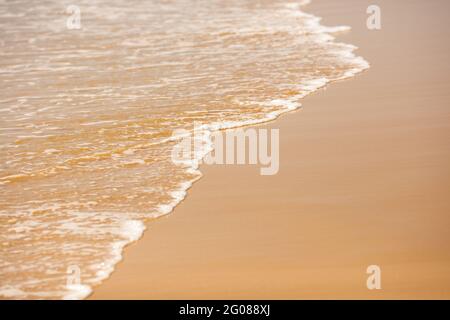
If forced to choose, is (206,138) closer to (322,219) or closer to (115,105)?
(115,105)

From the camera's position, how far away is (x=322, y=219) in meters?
4.50

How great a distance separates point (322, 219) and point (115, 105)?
10.7 ft

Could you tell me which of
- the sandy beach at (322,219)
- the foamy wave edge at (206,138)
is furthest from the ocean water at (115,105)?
the sandy beach at (322,219)

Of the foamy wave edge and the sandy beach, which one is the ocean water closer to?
the foamy wave edge

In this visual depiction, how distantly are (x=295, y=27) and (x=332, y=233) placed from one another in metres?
6.93

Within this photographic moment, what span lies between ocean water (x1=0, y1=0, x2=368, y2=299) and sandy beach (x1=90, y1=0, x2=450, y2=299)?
0.84ft

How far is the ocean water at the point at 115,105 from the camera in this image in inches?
174

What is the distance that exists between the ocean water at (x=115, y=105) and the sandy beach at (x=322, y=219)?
0.84 feet

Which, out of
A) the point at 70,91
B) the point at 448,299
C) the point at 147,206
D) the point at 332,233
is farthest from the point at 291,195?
the point at 70,91

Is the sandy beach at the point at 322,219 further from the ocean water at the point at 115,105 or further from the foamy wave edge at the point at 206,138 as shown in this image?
the ocean water at the point at 115,105

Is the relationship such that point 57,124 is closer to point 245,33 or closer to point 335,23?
point 245,33

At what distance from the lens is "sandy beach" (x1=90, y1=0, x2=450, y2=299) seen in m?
3.83

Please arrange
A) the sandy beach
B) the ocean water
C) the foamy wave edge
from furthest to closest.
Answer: the ocean water < the foamy wave edge < the sandy beach

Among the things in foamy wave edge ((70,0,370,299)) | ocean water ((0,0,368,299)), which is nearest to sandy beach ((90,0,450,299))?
foamy wave edge ((70,0,370,299))
